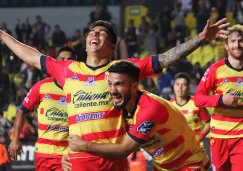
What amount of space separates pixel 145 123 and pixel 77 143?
641 mm

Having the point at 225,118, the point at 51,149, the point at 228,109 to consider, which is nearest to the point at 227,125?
the point at 225,118

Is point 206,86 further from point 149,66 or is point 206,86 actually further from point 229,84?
point 149,66

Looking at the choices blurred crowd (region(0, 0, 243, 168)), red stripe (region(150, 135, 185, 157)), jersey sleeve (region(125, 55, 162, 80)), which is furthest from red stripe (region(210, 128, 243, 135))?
blurred crowd (region(0, 0, 243, 168))

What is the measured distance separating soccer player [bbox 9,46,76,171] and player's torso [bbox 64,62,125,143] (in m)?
2.23

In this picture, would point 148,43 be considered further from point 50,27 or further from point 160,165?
point 160,165

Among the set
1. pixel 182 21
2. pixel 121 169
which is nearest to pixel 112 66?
pixel 121 169

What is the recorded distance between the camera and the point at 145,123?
6570 mm

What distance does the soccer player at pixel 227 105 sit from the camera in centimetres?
899

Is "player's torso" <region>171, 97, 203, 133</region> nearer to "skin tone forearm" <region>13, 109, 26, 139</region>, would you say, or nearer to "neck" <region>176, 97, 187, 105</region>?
"neck" <region>176, 97, 187, 105</region>

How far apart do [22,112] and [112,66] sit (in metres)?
3.19

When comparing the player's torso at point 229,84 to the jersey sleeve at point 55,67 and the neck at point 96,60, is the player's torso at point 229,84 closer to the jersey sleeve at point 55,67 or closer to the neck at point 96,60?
the neck at point 96,60

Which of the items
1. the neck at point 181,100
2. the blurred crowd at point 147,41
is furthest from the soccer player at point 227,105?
the blurred crowd at point 147,41

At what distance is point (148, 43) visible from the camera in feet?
77.3

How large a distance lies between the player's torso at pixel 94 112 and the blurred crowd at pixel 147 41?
12.3 m
